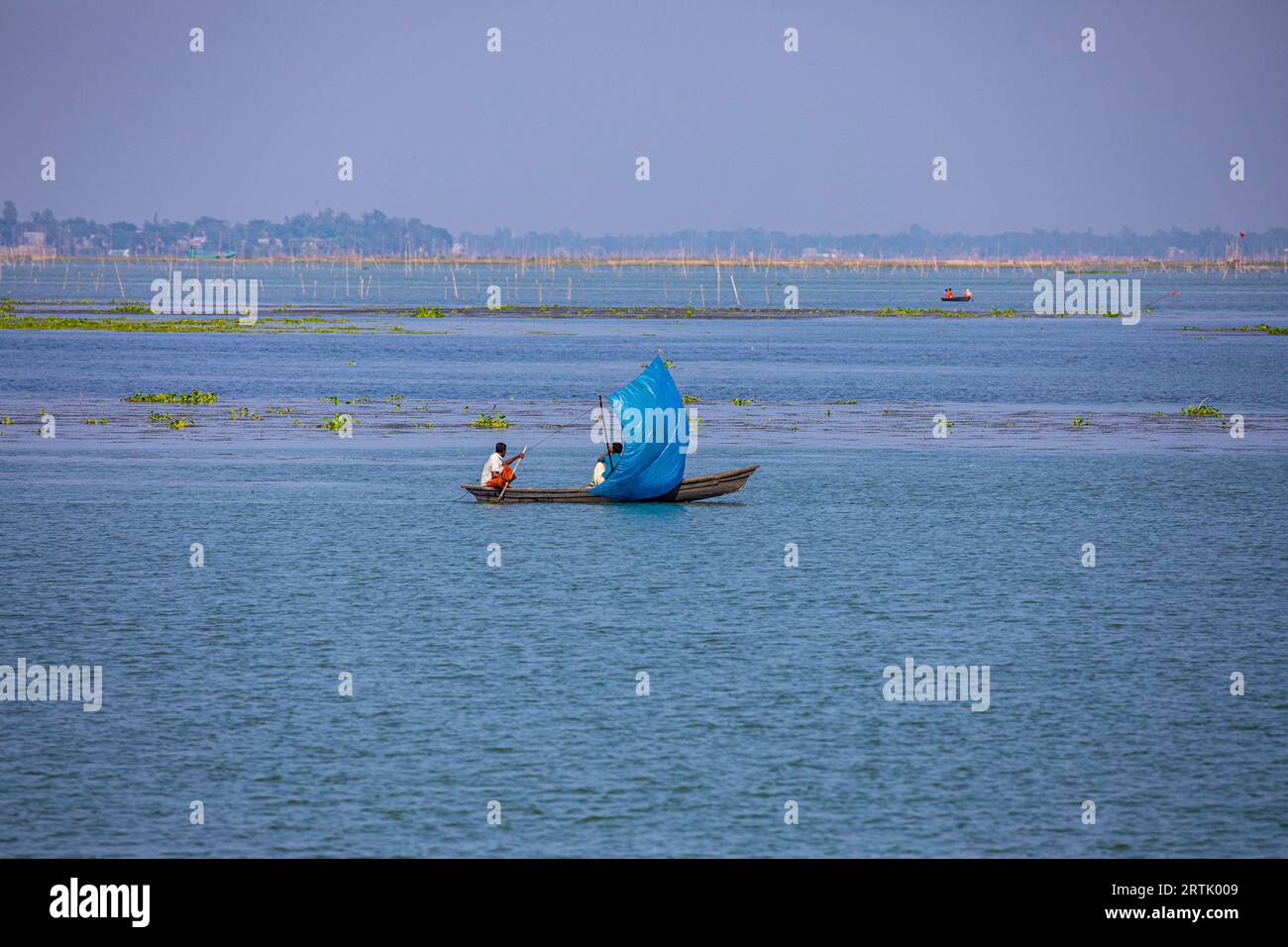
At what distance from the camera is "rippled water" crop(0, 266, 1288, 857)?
22.1 m

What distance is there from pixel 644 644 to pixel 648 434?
14092 millimetres

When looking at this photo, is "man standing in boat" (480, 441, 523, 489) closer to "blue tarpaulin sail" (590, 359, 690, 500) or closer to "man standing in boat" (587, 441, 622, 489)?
"man standing in boat" (587, 441, 622, 489)

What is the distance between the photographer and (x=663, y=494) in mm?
46875

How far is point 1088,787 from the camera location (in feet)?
76.1

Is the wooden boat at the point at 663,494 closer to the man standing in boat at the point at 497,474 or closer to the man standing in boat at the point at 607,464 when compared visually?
the man standing in boat at the point at 497,474

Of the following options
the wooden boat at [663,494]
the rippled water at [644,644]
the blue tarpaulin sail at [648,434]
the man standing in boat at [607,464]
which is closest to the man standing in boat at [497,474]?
the wooden boat at [663,494]

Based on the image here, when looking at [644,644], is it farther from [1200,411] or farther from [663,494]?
[1200,411]

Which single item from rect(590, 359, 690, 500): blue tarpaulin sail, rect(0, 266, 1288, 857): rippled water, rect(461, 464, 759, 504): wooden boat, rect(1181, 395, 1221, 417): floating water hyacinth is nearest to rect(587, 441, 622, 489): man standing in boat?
rect(590, 359, 690, 500): blue tarpaulin sail

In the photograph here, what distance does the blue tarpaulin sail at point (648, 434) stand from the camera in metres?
44.3

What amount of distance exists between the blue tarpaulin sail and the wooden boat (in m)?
0.75

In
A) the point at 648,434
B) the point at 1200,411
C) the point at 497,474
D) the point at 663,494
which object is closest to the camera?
the point at 648,434

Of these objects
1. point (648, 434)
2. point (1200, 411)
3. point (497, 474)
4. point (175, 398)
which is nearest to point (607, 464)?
point (648, 434)

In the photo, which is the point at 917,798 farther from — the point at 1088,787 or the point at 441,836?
the point at 441,836
